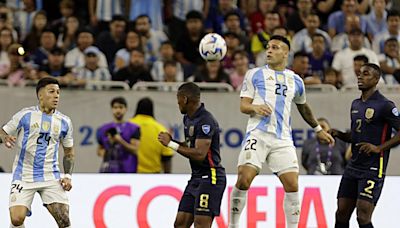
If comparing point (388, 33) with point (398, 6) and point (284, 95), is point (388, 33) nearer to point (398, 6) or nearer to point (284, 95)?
point (398, 6)

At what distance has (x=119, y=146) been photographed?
17609 mm

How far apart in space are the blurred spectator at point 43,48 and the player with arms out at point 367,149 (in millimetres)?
6923

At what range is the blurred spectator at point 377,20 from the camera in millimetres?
20547

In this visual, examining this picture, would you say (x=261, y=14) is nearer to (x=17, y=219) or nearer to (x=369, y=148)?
(x=369, y=148)

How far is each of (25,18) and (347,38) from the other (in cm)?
553

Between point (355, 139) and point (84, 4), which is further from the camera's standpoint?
point (84, 4)

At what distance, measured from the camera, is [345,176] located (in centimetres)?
1426

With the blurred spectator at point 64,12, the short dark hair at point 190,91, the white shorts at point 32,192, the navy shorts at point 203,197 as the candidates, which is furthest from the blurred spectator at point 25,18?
the navy shorts at point 203,197

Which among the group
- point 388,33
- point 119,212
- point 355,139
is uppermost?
point 388,33

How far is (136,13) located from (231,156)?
360 cm

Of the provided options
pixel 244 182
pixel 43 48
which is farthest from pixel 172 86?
pixel 244 182

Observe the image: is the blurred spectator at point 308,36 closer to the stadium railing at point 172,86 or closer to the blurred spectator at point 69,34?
the stadium railing at point 172,86

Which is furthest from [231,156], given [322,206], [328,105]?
[322,206]

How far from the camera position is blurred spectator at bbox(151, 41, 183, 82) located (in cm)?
1931
